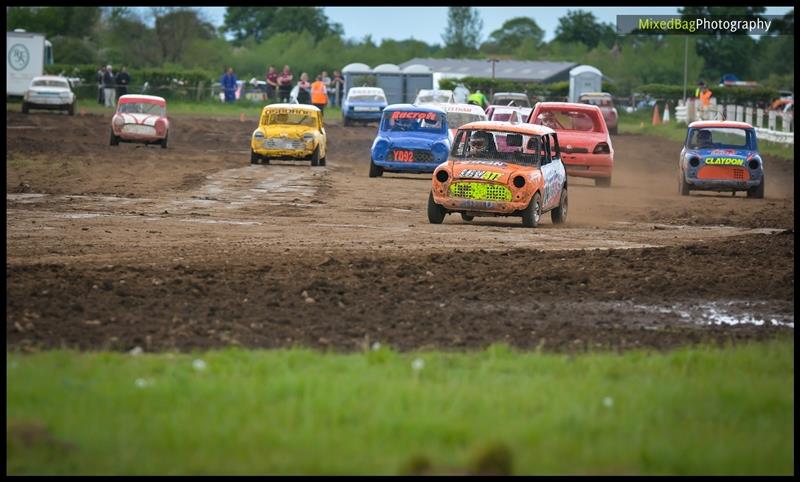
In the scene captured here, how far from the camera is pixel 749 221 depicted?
20.4 metres

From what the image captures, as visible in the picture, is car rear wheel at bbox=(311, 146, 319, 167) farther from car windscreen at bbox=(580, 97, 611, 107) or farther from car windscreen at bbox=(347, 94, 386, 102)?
car windscreen at bbox=(580, 97, 611, 107)

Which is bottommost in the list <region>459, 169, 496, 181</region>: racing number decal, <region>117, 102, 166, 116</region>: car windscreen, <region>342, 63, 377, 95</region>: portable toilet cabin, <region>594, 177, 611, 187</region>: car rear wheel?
<region>594, 177, 611, 187</region>: car rear wheel

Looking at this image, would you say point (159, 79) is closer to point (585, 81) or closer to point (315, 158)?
point (585, 81)

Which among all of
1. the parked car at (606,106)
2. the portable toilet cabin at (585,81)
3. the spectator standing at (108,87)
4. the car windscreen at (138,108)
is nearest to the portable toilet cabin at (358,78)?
the spectator standing at (108,87)

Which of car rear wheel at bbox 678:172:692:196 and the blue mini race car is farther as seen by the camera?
the blue mini race car

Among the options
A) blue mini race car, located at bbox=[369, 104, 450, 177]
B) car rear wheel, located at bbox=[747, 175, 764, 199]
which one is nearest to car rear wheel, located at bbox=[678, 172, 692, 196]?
car rear wheel, located at bbox=[747, 175, 764, 199]

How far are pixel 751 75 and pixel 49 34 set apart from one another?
241ft

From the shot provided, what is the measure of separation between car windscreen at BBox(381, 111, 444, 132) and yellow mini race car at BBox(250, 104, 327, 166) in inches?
103

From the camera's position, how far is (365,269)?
1305 centimetres

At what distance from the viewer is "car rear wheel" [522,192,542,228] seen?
18375 millimetres

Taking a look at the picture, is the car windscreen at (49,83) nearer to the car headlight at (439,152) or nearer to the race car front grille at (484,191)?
the car headlight at (439,152)

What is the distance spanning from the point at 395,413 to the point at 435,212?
11.7 m

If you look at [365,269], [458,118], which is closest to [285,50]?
[458,118]

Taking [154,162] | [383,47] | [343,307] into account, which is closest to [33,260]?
[343,307]
